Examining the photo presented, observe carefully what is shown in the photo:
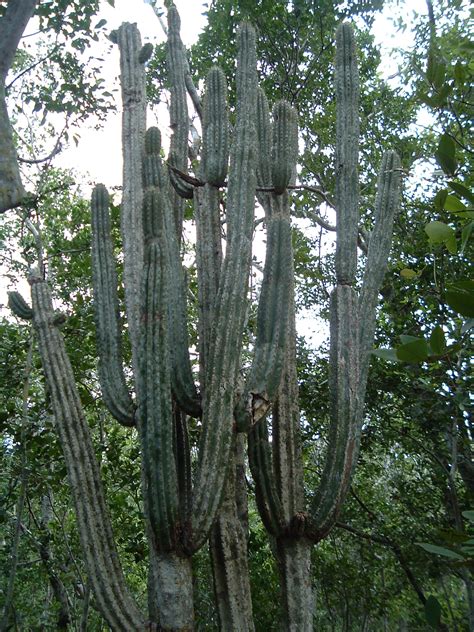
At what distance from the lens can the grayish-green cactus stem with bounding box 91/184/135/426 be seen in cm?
353

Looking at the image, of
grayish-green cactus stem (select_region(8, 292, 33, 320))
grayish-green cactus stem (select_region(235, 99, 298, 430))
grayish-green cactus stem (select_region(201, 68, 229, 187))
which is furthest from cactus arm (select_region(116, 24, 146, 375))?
grayish-green cactus stem (select_region(235, 99, 298, 430))

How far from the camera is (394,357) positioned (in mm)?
838

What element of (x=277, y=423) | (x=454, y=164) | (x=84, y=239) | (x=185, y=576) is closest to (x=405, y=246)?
(x=277, y=423)

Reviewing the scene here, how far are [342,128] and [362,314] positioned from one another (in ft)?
4.18

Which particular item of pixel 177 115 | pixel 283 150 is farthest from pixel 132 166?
pixel 283 150

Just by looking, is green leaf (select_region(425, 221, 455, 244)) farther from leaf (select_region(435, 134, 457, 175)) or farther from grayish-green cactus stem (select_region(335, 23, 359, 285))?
grayish-green cactus stem (select_region(335, 23, 359, 285))

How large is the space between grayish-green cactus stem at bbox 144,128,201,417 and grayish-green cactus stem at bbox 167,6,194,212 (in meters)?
0.32

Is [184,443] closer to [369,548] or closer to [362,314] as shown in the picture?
[362,314]

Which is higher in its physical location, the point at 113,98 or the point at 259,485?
the point at 113,98

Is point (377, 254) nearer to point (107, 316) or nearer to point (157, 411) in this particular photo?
point (107, 316)

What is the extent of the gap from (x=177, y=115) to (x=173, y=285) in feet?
5.28

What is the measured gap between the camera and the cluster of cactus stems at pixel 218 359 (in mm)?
3078

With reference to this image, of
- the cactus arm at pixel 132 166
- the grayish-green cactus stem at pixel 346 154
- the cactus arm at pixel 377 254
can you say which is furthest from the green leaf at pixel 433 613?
the grayish-green cactus stem at pixel 346 154

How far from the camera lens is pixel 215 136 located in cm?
409
